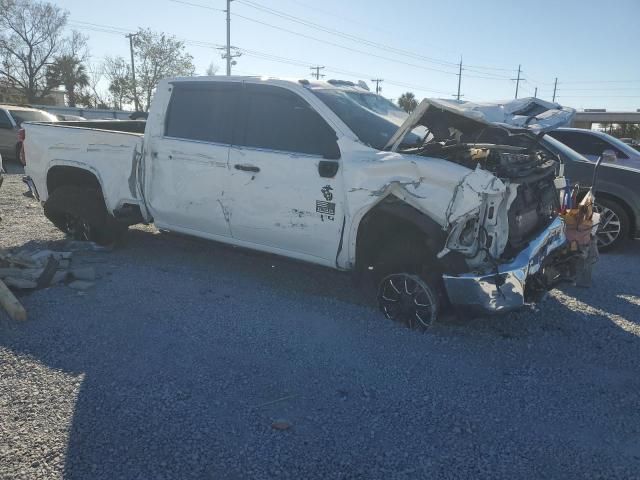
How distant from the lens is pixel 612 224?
6867 mm

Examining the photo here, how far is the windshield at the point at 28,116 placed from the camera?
13.6 m

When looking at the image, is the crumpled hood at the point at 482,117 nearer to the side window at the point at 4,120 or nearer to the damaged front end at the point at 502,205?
the damaged front end at the point at 502,205

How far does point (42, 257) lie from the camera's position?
509cm

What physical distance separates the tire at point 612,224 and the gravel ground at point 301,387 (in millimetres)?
2191

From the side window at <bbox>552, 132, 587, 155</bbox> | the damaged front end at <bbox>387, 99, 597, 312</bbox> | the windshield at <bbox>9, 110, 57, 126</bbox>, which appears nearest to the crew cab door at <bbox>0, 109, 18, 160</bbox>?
the windshield at <bbox>9, 110, 57, 126</bbox>

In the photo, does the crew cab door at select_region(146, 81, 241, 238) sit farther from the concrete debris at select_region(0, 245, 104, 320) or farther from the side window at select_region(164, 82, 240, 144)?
the concrete debris at select_region(0, 245, 104, 320)

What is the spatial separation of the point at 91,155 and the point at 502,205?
4.44 meters

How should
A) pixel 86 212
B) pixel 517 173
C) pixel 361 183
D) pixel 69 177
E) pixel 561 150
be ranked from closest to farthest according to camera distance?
pixel 517 173 → pixel 361 183 → pixel 86 212 → pixel 69 177 → pixel 561 150

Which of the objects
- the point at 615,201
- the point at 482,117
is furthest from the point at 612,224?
Result: the point at 482,117

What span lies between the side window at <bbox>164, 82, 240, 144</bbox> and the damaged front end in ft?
5.63

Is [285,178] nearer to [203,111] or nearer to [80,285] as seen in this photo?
[203,111]

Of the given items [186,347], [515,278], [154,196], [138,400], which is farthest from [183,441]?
[154,196]

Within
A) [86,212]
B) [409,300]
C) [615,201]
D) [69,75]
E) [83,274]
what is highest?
[69,75]

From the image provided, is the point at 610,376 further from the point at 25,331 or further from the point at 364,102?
the point at 25,331
